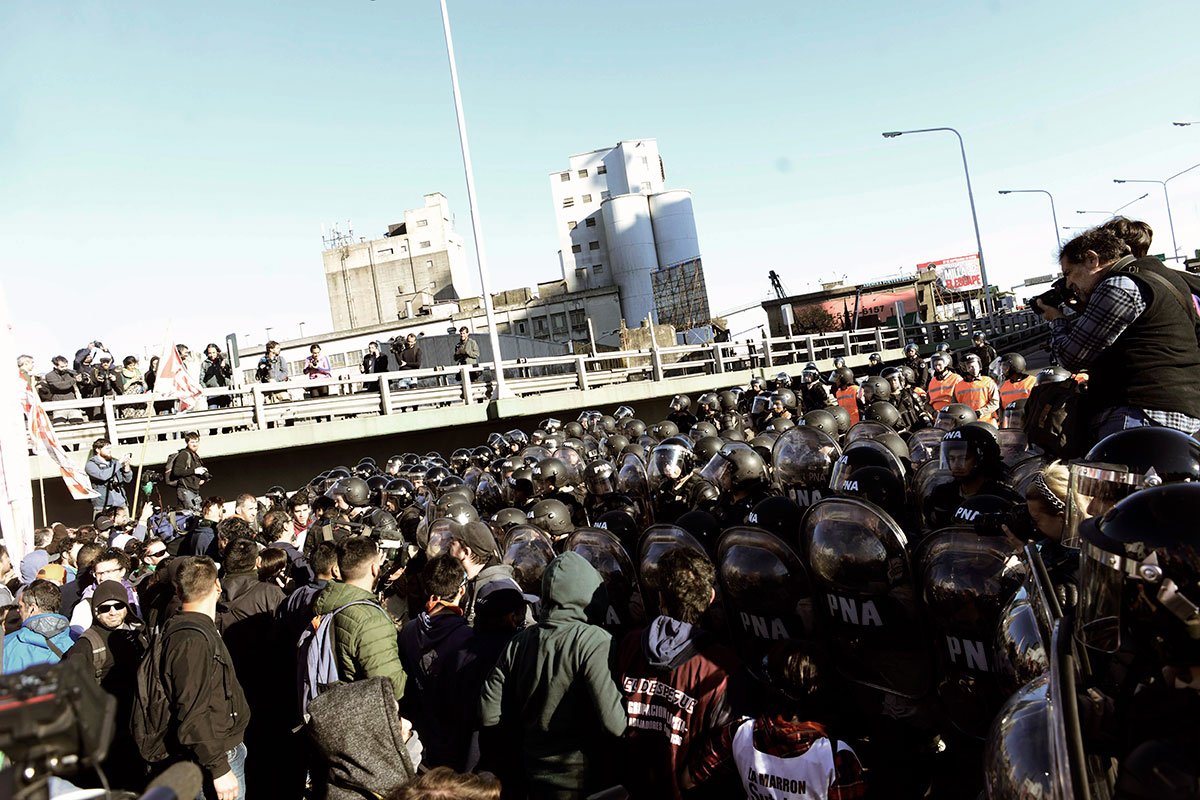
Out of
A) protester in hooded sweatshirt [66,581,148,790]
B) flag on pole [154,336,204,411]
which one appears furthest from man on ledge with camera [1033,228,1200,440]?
flag on pole [154,336,204,411]

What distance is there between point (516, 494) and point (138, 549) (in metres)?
4.01

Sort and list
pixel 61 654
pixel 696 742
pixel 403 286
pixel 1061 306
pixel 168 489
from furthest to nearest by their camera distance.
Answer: pixel 403 286, pixel 168 489, pixel 61 654, pixel 1061 306, pixel 696 742

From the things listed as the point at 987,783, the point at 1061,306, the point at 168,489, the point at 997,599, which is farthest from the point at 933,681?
the point at 168,489

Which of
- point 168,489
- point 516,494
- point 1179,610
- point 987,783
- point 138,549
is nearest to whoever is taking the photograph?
point 1179,610

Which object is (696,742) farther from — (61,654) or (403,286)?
(403,286)

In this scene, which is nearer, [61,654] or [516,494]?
[61,654]

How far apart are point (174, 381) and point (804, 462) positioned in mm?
10510

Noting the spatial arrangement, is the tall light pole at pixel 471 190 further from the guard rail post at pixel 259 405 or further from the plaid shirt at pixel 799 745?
the plaid shirt at pixel 799 745

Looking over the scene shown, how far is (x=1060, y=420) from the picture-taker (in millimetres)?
4715

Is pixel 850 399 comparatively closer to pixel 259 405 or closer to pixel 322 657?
pixel 259 405

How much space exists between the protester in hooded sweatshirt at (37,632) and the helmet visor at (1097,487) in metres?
5.30

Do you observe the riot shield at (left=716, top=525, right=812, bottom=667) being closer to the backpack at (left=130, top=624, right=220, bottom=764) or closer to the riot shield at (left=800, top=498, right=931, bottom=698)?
the riot shield at (left=800, top=498, right=931, bottom=698)

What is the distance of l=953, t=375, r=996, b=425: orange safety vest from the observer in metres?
11.3

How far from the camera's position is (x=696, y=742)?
11.5ft
